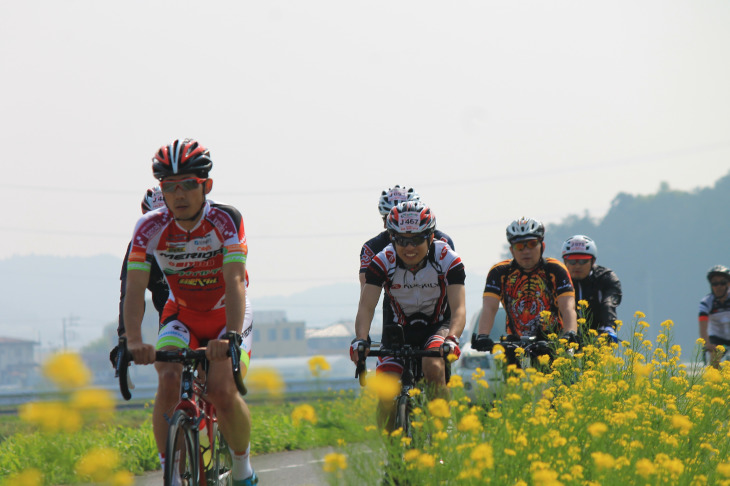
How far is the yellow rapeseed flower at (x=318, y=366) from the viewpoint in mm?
4410

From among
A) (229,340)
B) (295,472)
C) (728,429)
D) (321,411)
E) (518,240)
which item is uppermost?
(518,240)

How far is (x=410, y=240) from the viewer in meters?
7.08

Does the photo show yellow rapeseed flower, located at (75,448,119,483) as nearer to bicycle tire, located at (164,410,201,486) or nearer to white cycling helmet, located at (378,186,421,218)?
bicycle tire, located at (164,410,201,486)

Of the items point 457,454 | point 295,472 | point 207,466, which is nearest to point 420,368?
point 207,466

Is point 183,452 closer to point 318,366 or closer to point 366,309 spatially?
point 318,366

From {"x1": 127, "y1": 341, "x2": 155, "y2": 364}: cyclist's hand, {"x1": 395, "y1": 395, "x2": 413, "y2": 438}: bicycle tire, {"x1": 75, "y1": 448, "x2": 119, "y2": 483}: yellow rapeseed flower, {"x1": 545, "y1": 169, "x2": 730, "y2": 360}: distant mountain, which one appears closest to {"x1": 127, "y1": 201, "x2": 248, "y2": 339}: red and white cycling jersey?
{"x1": 127, "y1": 341, "x2": 155, "y2": 364}: cyclist's hand

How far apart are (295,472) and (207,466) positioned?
4804 mm

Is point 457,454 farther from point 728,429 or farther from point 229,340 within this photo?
point 728,429

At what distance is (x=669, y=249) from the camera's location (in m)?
169

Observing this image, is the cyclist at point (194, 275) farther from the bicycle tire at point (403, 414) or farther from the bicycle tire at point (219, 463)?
the bicycle tire at point (403, 414)

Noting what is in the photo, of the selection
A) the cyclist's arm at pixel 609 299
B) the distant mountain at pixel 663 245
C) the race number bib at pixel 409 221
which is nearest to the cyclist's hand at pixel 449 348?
the race number bib at pixel 409 221

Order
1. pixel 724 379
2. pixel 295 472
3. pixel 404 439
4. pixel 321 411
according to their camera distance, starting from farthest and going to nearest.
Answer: pixel 295 472 < pixel 724 379 < pixel 404 439 < pixel 321 411

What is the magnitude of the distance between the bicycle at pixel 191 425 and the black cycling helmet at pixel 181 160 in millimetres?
1039

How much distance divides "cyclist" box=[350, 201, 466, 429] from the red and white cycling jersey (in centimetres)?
123
